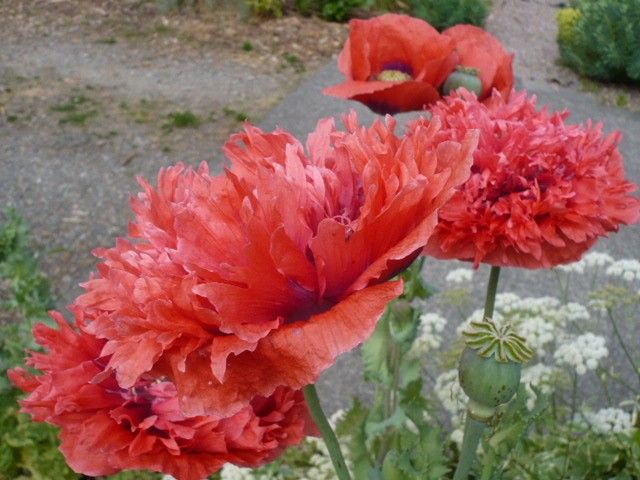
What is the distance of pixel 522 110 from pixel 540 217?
0.55 ft

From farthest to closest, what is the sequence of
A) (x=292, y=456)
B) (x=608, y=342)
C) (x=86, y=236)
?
(x=86, y=236) < (x=608, y=342) < (x=292, y=456)

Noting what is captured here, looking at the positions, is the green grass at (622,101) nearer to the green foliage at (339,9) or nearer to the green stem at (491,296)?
the green foliage at (339,9)

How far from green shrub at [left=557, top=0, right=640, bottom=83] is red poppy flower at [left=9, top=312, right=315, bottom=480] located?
5.71 m

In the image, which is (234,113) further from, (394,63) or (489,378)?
(489,378)

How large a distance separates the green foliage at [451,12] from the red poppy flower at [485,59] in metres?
5.57

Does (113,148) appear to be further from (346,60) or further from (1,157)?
(346,60)

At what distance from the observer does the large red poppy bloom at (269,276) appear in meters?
0.69

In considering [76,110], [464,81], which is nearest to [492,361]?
[464,81]

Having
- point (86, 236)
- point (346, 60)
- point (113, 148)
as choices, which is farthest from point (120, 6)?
point (346, 60)

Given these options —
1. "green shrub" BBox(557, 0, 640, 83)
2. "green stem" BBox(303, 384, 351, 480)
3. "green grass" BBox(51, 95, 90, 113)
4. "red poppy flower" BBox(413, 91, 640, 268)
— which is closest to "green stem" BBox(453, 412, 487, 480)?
"green stem" BBox(303, 384, 351, 480)

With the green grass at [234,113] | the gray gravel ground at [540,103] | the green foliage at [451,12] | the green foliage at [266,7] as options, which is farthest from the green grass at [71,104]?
the green foliage at [451,12]

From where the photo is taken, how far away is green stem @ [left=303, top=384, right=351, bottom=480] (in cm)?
83

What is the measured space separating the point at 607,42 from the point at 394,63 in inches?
205

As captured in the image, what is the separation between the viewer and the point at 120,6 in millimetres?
7574
